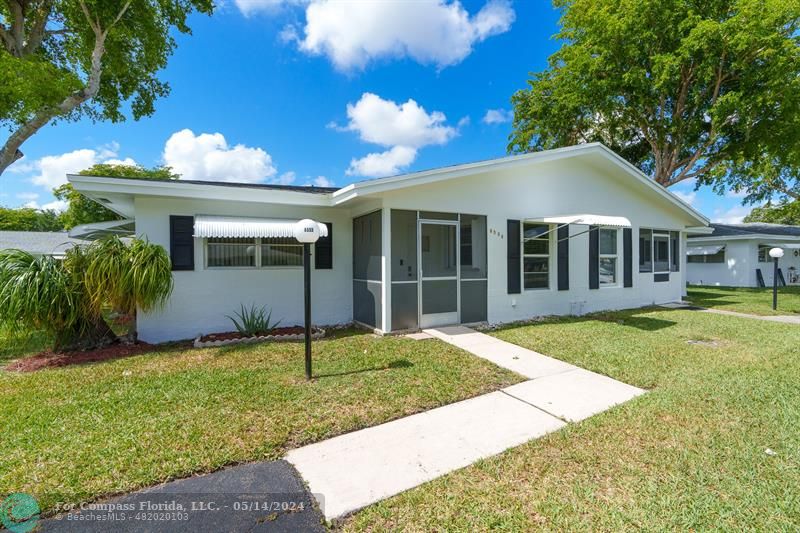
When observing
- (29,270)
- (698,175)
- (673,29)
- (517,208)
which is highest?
(673,29)

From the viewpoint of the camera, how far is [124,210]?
28.6 feet

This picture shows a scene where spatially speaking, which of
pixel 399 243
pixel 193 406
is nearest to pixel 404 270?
pixel 399 243

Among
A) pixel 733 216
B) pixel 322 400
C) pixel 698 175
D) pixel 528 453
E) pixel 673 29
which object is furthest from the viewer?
pixel 733 216

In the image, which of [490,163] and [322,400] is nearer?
[322,400]

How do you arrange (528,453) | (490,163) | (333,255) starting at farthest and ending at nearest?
(333,255)
(490,163)
(528,453)

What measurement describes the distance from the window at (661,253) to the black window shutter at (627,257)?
1.52 metres

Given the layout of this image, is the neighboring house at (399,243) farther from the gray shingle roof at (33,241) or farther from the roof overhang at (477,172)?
the gray shingle roof at (33,241)

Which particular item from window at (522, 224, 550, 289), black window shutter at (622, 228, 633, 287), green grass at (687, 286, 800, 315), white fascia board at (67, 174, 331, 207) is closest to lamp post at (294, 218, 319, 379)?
white fascia board at (67, 174, 331, 207)

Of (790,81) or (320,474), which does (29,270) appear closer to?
(320,474)

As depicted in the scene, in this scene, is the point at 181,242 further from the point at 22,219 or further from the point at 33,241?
the point at 22,219

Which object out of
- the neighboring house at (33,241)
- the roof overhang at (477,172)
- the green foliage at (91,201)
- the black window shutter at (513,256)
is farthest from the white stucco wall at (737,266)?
the neighboring house at (33,241)

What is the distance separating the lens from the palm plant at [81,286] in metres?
5.30

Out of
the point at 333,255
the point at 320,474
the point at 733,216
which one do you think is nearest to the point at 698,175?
the point at 333,255

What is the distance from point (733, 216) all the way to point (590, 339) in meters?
71.8
